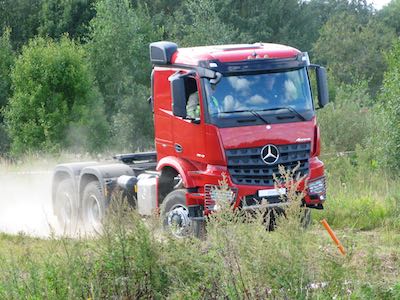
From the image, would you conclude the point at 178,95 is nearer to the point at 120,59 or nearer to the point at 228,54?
the point at 228,54

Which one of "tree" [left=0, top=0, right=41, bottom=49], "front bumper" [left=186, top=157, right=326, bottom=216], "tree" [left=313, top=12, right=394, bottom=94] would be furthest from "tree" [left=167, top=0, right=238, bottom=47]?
"front bumper" [left=186, top=157, right=326, bottom=216]

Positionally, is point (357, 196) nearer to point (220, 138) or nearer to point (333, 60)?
point (220, 138)

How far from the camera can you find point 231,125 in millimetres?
13898

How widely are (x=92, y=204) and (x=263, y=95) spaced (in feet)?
12.0

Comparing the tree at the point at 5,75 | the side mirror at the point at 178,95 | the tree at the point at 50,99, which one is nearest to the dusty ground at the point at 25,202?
the side mirror at the point at 178,95

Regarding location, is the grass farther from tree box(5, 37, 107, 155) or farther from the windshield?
tree box(5, 37, 107, 155)

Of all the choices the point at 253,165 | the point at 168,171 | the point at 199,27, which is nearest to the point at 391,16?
the point at 199,27

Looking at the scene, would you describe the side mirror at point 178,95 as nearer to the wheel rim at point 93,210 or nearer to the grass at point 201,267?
the wheel rim at point 93,210

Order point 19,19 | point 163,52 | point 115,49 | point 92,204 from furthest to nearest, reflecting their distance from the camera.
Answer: point 19,19 → point 115,49 → point 92,204 → point 163,52

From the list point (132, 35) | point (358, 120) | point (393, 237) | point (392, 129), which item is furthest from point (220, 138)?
point (132, 35)

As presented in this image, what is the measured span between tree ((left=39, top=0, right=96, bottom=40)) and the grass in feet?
159

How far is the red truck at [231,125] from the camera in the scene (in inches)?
546

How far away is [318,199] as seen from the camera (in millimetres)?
14445

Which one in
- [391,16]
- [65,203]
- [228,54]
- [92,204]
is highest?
[391,16]
